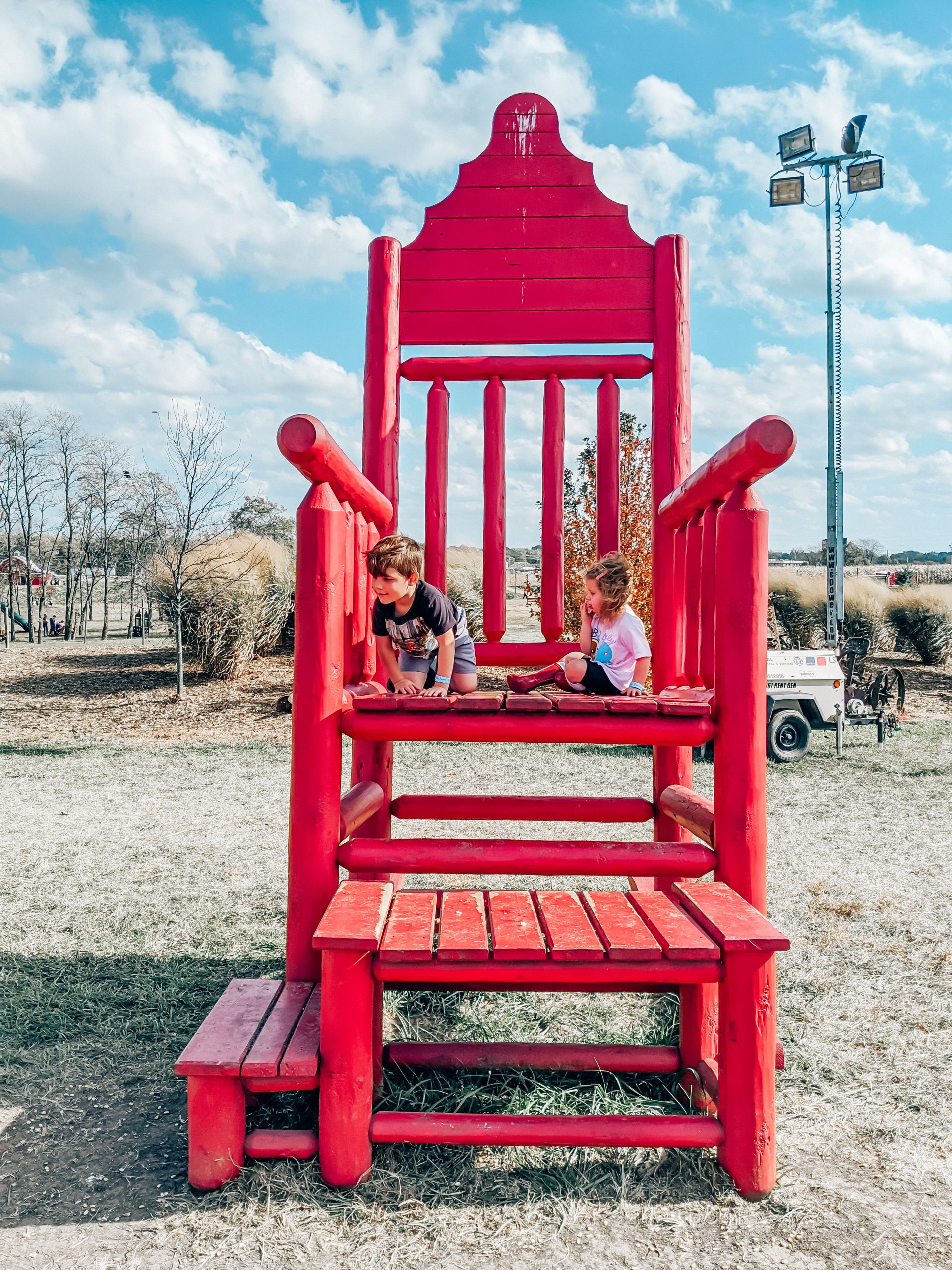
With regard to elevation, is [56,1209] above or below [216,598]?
below

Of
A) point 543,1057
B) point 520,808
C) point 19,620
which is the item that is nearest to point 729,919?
point 543,1057

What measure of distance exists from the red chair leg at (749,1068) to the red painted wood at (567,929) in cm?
26

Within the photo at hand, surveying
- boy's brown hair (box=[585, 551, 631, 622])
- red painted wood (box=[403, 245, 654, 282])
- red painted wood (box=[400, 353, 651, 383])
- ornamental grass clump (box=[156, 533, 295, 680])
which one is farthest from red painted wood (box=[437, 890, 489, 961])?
ornamental grass clump (box=[156, 533, 295, 680])

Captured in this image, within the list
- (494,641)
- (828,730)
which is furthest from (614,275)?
(828,730)

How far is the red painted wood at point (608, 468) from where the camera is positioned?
2.79 m

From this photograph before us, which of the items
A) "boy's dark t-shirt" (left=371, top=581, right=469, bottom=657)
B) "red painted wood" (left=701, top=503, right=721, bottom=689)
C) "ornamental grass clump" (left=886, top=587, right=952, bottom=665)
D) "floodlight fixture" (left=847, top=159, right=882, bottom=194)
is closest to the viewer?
"red painted wood" (left=701, top=503, right=721, bottom=689)

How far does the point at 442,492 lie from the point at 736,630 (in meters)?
1.35

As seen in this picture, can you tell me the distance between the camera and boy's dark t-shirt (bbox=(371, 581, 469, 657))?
99.6 inches

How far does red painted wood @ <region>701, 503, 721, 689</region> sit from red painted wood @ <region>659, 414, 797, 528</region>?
2.2 inches

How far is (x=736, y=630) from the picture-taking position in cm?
181

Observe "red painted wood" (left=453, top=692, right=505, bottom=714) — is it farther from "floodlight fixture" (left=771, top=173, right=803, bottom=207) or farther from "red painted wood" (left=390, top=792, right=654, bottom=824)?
"floodlight fixture" (left=771, top=173, right=803, bottom=207)

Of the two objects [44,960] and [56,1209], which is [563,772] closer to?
[44,960]

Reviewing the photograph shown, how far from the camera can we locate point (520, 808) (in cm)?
233

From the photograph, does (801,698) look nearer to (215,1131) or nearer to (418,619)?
(418,619)
